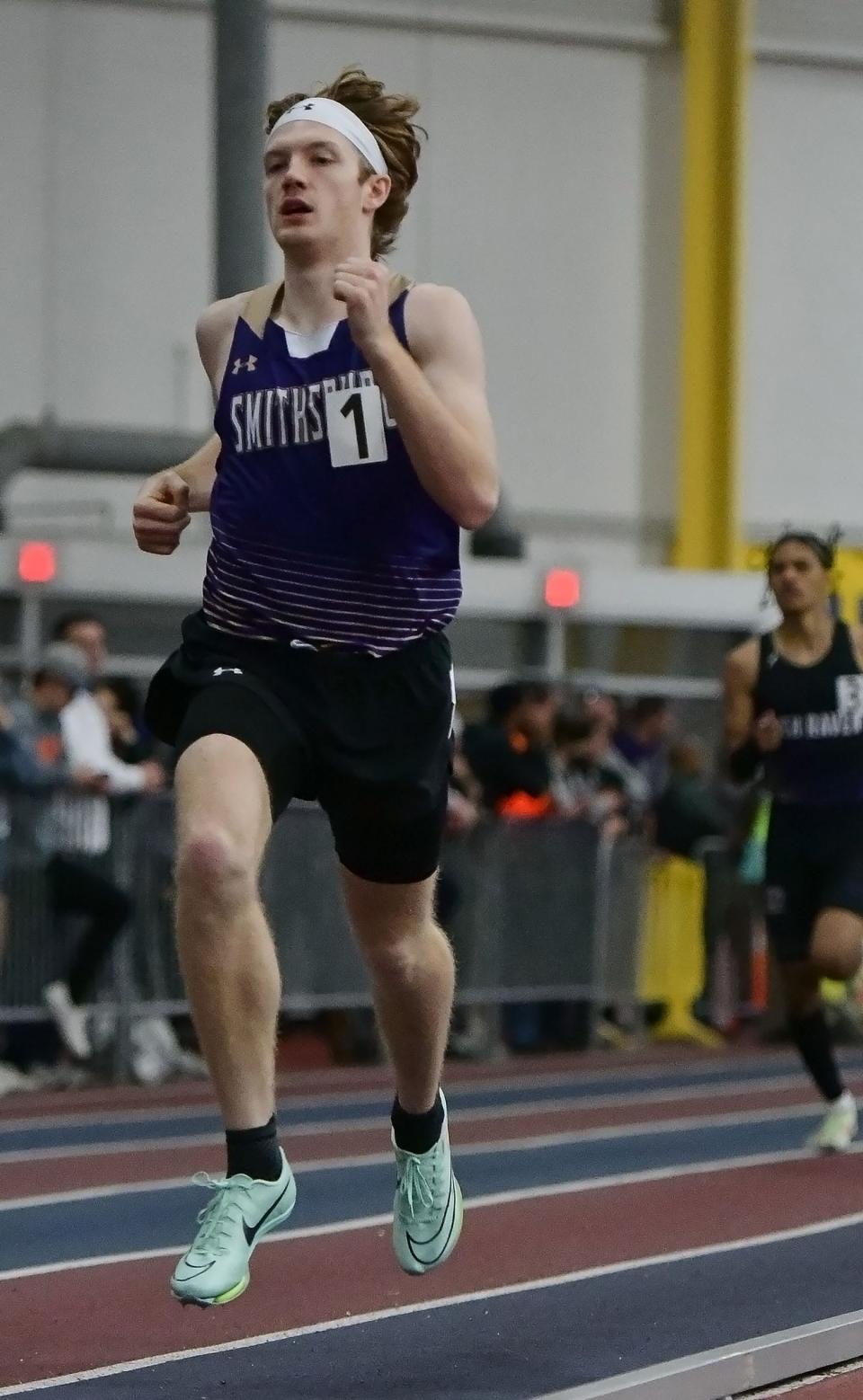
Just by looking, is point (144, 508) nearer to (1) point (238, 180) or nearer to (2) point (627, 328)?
(1) point (238, 180)

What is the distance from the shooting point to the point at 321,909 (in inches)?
516

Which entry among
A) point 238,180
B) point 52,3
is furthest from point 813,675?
point 52,3

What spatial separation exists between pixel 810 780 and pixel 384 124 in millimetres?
4979

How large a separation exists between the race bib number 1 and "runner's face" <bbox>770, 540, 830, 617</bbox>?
196 inches

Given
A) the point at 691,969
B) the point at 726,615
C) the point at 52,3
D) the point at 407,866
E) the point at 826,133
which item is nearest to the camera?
the point at 407,866

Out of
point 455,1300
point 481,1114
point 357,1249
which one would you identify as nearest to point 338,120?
point 455,1300

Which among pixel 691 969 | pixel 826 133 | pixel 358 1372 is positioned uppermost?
pixel 826 133

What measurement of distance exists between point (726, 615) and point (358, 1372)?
53.1 ft

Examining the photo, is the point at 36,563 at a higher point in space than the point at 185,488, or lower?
lower

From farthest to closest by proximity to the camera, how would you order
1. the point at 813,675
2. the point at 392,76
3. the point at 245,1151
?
the point at 392,76 → the point at 813,675 → the point at 245,1151

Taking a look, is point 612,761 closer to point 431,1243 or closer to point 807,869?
point 807,869

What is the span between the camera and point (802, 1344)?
197 inches

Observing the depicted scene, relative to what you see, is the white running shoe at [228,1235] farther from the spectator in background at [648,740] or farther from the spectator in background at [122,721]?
the spectator in background at [648,740]

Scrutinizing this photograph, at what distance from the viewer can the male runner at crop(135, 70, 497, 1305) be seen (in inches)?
178
